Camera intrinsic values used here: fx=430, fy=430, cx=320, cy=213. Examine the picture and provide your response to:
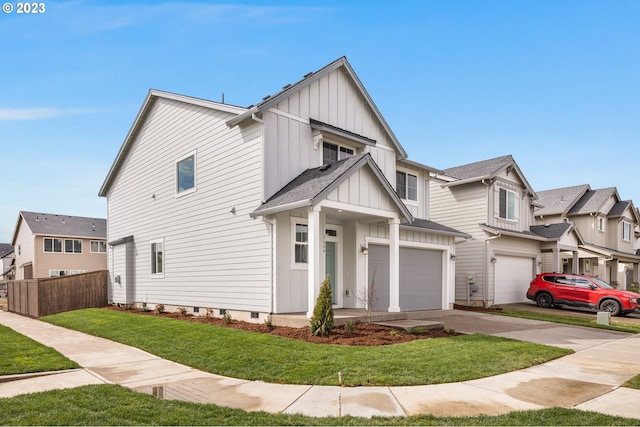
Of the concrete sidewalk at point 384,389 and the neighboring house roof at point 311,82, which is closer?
the concrete sidewalk at point 384,389

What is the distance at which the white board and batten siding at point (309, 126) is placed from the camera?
12.5 metres

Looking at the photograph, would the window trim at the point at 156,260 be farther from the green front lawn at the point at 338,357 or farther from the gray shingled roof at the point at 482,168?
the gray shingled roof at the point at 482,168

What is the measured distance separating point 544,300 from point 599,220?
13918 millimetres

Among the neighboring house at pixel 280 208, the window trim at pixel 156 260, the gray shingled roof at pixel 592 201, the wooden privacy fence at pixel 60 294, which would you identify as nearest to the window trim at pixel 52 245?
the wooden privacy fence at pixel 60 294

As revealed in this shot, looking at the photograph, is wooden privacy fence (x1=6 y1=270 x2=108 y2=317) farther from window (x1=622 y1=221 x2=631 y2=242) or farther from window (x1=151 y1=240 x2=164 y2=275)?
window (x1=622 y1=221 x2=631 y2=242)

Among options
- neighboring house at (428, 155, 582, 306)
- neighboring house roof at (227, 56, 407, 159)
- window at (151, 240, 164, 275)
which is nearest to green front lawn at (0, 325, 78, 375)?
window at (151, 240, 164, 275)

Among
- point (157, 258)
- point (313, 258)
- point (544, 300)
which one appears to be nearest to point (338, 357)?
point (313, 258)

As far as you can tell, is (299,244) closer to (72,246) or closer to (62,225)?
(72,246)

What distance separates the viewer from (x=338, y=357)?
789 centimetres

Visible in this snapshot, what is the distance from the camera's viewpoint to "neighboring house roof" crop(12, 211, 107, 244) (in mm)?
38316

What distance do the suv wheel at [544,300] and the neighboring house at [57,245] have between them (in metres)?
37.2

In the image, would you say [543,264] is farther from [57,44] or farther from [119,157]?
[57,44]

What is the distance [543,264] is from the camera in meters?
26.8

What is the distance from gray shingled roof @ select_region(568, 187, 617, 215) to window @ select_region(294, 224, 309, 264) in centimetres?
2540
